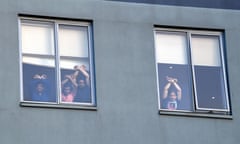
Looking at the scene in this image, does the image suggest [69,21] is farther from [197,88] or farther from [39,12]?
[197,88]

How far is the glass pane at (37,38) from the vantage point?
22.0 m

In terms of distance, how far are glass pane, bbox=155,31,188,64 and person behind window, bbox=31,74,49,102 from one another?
9.40 ft

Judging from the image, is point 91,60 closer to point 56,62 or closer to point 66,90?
point 56,62

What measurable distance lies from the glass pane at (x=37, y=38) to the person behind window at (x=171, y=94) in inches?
110

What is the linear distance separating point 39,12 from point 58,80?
65.1 inches

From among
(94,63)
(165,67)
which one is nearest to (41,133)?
(94,63)

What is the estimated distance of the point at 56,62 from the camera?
2195 centimetres

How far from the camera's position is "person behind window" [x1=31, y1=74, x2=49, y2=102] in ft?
70.5

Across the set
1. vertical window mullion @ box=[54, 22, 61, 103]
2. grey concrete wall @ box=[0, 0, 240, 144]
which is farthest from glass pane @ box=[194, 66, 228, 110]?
vertical window mullion @ box=[54, 22, 61, 103]

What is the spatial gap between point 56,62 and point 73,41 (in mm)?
735

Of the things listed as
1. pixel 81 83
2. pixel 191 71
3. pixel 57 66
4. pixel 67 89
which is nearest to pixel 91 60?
pixel 81 83

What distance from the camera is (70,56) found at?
72.8ft

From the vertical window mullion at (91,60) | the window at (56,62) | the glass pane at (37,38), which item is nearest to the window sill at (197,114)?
the vertical window mullion at (91,60)

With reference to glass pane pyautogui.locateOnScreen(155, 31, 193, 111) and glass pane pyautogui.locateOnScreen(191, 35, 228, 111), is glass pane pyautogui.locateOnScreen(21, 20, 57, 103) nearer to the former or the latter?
glass pane pyautogui.locateOnScreen(155, 31, 193, 111)
